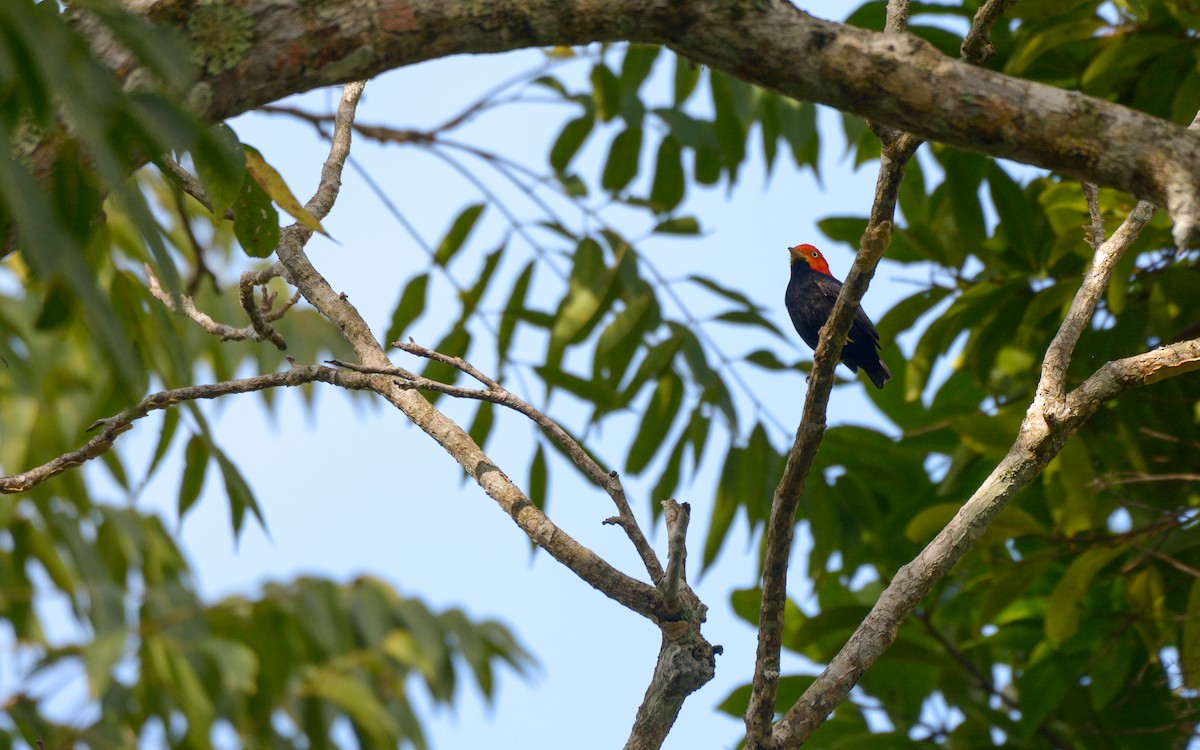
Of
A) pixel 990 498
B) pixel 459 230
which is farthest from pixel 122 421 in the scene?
pixel 459 230

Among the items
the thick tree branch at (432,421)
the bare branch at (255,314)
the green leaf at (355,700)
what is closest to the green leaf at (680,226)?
the thick tree branch at (432,421)

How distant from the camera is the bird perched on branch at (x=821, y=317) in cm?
479

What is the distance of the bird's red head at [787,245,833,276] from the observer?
6.21m

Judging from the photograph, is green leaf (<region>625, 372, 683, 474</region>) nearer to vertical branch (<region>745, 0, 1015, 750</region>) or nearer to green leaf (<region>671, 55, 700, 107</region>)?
green leaf (<region>671, 55, 700, 107</region>)

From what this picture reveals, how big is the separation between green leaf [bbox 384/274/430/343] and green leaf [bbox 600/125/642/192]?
4.54 ft

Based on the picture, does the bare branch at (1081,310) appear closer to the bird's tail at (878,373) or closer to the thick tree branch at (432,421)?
the thick tree branch at (432,421)

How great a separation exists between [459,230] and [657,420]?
3.87 ft

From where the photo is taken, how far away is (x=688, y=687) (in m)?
2.30

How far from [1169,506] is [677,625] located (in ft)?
9.45

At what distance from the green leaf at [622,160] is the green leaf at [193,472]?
245cm

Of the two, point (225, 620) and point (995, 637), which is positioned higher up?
point (995, 637)

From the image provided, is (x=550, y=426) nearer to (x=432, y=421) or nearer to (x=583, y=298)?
(x=432, y=421)

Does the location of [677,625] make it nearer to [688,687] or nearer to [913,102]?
[688,687]

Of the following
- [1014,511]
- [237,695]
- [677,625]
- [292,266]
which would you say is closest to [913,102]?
[677,625]
